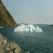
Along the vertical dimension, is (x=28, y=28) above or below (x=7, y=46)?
above

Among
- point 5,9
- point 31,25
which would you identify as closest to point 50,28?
point 31,25

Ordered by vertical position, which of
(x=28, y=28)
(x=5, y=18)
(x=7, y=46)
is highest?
(x=5, y=18)

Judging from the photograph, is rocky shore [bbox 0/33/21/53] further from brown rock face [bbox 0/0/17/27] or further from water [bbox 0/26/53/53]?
brown rock face [bbox 0/0/17/27]

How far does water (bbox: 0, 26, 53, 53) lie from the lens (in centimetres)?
236

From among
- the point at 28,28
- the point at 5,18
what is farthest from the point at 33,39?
the point at 5,18

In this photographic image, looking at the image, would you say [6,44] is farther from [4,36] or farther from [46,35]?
[46,35]

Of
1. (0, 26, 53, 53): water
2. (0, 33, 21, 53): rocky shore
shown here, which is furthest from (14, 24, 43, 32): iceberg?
(0, 33, 21, 53): rocky shore

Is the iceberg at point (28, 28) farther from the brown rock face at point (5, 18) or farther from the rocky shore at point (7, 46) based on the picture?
the rocky shore at point (7, 46)

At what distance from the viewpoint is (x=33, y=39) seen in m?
2.40

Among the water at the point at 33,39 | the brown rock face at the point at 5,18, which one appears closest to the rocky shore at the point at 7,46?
the water at the point at 33,39

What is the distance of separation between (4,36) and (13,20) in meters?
0.30

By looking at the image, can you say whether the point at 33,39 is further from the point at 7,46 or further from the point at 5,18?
the point at 5,18

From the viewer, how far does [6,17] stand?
254cm

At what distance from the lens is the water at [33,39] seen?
236 centimetres
